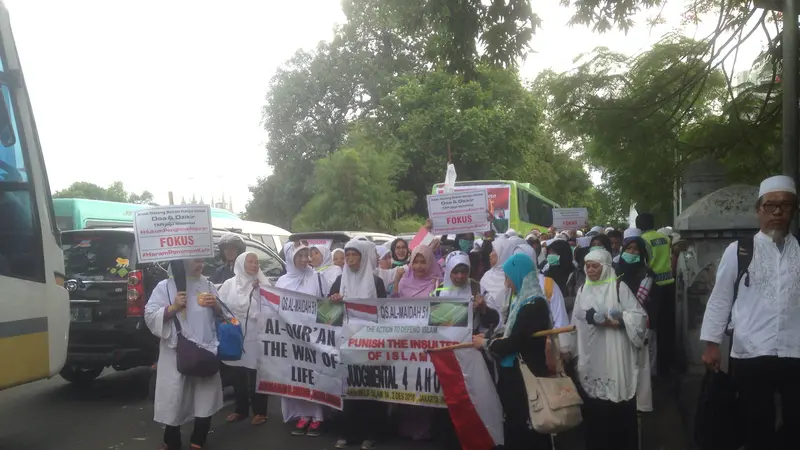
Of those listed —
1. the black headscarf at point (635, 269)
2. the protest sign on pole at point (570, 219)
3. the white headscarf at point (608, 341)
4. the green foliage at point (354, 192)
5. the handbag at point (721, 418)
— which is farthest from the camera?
the green foliage at point (354, 192)

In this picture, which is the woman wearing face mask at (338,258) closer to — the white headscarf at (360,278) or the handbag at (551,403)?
the white headscarf at (360,278)

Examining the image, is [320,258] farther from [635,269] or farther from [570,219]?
[570,219]

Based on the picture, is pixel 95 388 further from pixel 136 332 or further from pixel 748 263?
pixel 748 263

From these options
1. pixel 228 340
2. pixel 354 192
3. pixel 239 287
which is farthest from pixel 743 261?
pixel 354 192

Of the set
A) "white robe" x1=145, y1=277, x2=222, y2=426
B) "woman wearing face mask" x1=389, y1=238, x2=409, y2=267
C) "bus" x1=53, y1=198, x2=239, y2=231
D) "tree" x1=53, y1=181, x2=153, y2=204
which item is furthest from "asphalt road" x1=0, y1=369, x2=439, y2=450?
"tree" x1=53, y1=181, x2=153, y2=204

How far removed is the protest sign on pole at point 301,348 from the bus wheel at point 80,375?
2.97 meters

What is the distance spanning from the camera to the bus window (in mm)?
5930

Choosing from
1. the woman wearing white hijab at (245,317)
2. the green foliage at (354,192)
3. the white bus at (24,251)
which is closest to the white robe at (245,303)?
the woman wearing white hijab at (245,317)

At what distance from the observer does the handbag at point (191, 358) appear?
6.08 meters

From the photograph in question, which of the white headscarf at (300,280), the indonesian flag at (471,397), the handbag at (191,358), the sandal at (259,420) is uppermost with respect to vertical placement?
the white headscarf at (300,280)

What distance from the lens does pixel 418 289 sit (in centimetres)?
713

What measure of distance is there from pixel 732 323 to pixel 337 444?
3.52 metres

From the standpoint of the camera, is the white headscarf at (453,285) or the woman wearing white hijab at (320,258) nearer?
the white headscarf at (453,285)

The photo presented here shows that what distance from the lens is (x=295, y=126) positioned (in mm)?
40906
